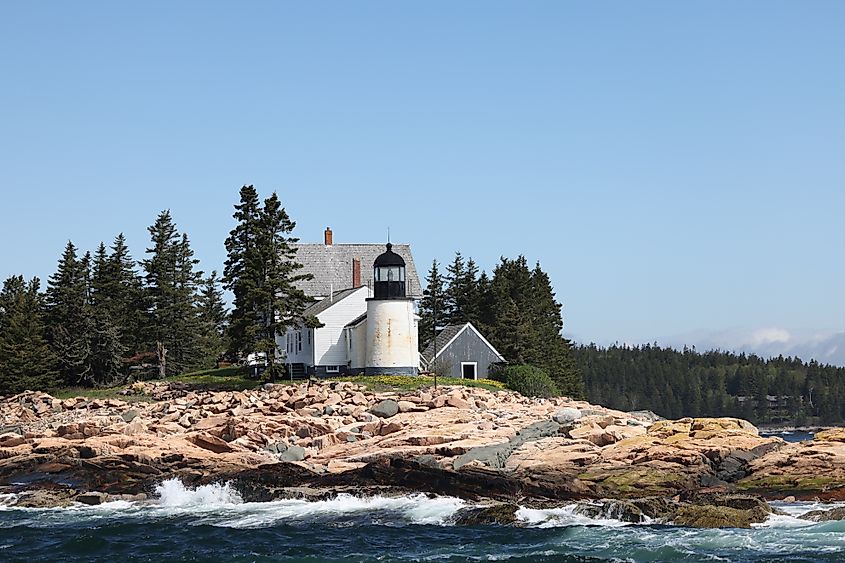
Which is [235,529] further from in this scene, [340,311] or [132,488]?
[340,311]

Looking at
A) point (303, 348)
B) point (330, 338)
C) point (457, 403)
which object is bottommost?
point (457, 403)

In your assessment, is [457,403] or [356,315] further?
[356,315]

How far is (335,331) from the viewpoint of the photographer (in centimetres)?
4847

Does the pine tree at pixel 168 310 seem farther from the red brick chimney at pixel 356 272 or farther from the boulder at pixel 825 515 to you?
the boulder at pixel 825 515

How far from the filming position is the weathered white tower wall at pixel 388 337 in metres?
45.2

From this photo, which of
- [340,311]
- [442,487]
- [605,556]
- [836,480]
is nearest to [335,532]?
[442,487]

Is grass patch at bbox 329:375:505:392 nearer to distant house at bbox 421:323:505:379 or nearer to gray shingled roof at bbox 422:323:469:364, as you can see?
distant house at bbox 421:323:505:379

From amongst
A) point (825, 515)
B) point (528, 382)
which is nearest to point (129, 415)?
point (528, 382)

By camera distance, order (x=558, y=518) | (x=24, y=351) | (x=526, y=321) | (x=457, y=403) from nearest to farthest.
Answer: (x=558, y=518) → (x=457, y=403) → (x=24, y=351) → (x=526, y=321)

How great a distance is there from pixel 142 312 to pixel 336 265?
33.6 feet

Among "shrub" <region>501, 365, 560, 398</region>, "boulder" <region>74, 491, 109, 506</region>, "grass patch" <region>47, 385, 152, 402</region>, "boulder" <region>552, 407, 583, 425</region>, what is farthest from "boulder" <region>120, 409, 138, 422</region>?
"shrub" <region>501, 365, 560, 398</region>

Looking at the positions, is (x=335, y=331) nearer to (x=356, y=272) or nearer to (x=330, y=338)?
(x=330, y=338)

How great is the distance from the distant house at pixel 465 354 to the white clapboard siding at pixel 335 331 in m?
4.03

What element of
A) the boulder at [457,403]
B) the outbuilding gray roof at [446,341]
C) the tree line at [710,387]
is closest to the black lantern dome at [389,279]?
the outbuilding gray roof at [446,341]
